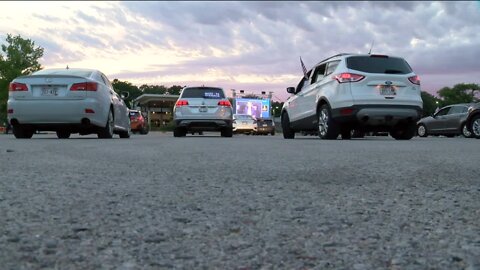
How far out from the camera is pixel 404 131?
465 inches

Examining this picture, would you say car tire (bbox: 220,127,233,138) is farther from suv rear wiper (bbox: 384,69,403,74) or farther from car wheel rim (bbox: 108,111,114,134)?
suv rear wiper (bbox: 384,69,403,74)

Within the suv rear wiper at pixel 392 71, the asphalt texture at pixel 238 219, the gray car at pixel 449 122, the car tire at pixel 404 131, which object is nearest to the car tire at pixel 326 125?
the suv rear wiper at pixel 392 71

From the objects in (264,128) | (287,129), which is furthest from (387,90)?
(264,128)

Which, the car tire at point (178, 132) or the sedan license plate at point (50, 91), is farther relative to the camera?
the car tire at point (178, 132)

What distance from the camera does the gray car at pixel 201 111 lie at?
48.9ft

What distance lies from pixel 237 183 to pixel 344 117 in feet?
24.9

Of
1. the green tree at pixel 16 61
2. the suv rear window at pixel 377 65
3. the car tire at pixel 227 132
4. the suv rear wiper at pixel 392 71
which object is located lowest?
the car tire at pixel 227 132

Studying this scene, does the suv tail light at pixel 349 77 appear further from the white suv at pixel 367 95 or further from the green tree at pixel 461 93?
the green tree at pixel 461 93

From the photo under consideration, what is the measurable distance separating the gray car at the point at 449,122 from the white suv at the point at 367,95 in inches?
294

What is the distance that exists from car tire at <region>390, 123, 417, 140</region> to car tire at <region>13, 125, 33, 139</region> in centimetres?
806

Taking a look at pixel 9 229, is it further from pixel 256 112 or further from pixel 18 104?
pixel 256 112

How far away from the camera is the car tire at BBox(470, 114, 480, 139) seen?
15.9 m

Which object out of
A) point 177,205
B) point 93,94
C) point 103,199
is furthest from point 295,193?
point 93,94

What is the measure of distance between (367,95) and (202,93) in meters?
5.91
